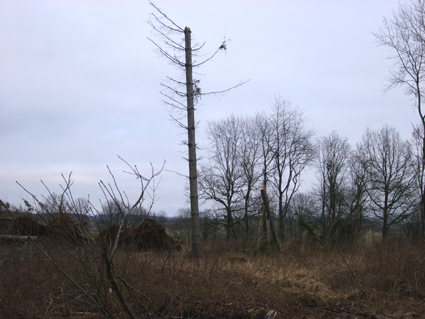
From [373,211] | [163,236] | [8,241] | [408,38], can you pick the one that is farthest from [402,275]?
[373,211]

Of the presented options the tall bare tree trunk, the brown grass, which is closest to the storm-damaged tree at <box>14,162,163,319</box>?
the brown grass

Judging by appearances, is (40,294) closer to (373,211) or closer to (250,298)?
(250,298)

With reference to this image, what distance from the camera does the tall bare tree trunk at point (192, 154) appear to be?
8305mm

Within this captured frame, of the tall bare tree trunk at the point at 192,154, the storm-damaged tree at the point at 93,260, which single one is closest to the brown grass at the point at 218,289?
the storm-damaged tree at the point at 93,260

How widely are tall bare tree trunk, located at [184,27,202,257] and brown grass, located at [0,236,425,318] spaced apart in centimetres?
251

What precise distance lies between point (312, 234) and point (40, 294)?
7.30 m

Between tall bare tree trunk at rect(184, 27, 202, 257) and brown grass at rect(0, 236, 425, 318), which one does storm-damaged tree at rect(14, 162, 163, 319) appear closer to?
brown grass at rect(0, 236, 425, 318)

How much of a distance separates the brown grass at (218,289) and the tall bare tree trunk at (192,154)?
251 centimetres

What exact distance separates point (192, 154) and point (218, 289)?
481cm

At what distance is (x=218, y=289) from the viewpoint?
4.20 meters

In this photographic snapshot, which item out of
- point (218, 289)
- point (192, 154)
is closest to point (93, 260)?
point (218, 289)

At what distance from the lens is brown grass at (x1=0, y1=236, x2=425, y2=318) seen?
376cm

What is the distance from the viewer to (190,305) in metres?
3.98

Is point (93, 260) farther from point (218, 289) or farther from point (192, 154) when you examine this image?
point (192, 154)
